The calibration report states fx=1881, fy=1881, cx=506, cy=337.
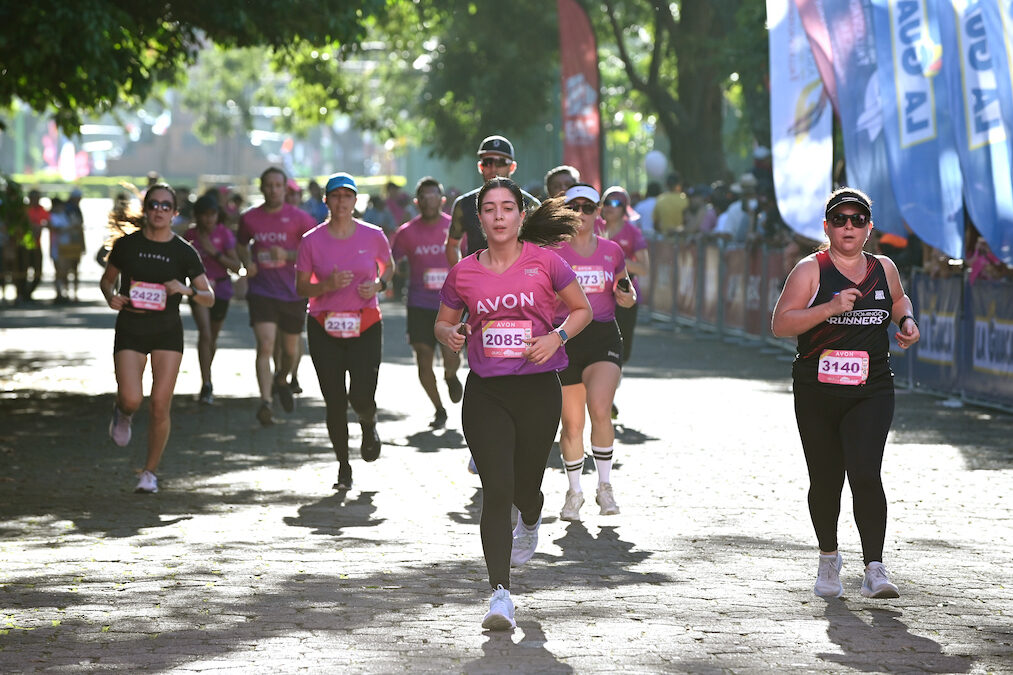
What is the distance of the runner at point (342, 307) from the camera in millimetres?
11273

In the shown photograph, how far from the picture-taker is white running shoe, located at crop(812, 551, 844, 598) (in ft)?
25.6

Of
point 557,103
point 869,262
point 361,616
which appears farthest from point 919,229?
point 557,103

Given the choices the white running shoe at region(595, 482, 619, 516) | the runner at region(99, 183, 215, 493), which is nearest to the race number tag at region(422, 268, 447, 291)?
the runner at region(99, 183, 215, 493)

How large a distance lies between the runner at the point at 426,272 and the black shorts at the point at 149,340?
11.6 feet

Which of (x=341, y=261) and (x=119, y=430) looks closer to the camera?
(x=341, y=261)

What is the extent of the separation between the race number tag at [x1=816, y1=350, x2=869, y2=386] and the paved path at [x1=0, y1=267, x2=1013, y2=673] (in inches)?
36.0

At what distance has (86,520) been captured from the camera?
10023 millimetres

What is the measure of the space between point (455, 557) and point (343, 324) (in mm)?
2805

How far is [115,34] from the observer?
15914mm

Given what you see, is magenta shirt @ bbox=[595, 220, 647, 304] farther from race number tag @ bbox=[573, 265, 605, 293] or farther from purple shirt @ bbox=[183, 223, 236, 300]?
purple shirt @ bbox=[183, 223, 236, 300]

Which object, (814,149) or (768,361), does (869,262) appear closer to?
(814,149)

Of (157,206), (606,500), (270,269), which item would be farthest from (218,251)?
(606,500)

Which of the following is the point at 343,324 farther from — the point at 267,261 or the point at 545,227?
the point at 545,227

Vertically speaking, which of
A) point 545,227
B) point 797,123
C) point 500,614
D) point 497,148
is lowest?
point 500,614
